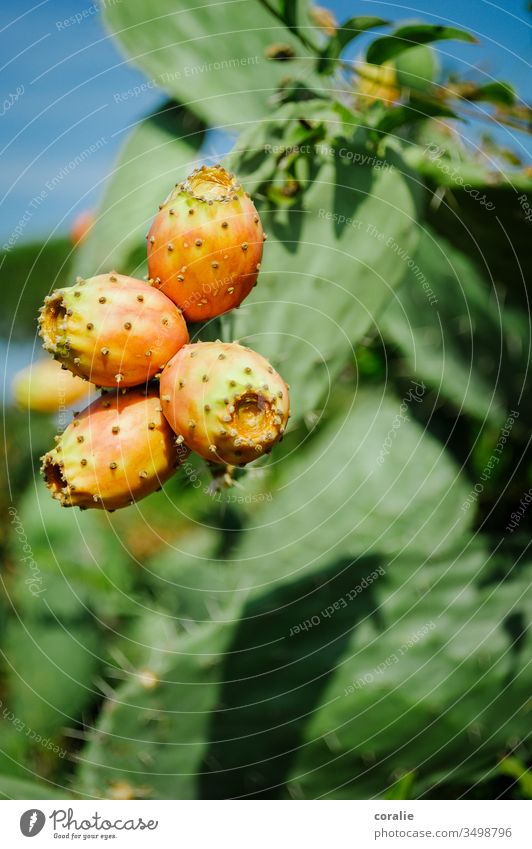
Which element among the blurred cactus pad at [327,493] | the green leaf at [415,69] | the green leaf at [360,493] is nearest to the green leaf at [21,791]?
the blurred cactus pad at [327,493]

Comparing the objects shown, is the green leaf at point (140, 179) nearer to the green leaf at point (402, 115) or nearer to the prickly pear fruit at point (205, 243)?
the green leaf at point (402, 115)

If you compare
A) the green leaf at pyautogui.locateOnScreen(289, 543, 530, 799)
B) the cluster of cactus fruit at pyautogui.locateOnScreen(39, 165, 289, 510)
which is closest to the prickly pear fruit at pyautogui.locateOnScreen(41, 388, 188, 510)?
the cluster of cactus fruit at pyautogui.locateOnScreen(39, 165, 289, 510)

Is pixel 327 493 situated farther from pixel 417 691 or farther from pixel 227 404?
pixel 227 404

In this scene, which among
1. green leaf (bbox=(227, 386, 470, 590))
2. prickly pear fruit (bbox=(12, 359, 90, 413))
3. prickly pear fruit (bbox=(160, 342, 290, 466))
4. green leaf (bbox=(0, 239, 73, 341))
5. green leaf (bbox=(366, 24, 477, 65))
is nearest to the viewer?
prickly pear fruit (bbox=(160, 342, 290, 466))

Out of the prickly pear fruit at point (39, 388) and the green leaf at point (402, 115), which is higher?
the green leaf at point (402, 115)

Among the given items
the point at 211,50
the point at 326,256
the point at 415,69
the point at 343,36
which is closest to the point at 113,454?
the point at 326,256

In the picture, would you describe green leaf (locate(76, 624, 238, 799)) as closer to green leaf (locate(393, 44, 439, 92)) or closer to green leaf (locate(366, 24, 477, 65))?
green leaf (locate(366, 24, 477, 65))
